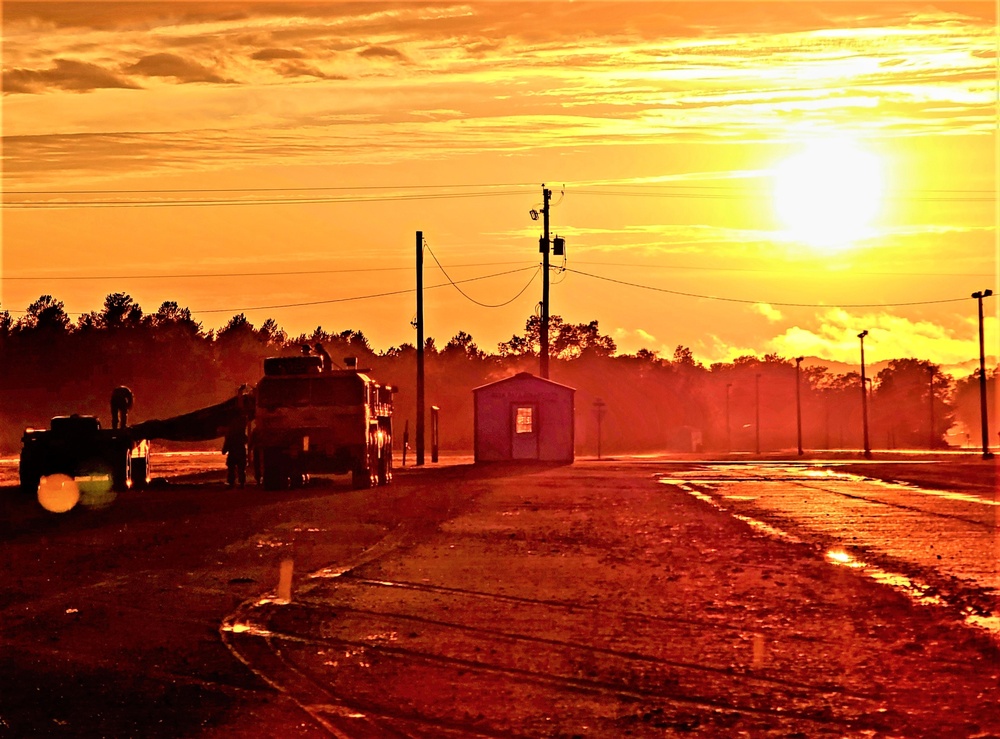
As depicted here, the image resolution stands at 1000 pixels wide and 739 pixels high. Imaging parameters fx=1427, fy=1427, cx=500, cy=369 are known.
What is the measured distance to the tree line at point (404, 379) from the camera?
123 m

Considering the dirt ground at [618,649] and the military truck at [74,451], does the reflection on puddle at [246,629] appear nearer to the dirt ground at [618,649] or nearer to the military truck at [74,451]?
the dirt ground at [618,649]

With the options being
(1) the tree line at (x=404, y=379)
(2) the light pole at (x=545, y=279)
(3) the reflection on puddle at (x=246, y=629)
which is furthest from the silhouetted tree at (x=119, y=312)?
(3) the reflection on puddle at (x=246, y=629)

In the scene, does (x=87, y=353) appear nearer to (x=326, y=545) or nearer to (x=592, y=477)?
(x=592, y=477)

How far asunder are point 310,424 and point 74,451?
583 cm

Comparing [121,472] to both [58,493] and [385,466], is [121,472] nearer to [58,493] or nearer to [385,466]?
[58,493]

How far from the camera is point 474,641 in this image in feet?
37.4

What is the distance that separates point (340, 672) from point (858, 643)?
416cm

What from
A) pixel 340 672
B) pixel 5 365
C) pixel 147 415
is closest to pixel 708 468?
pixel 340 672

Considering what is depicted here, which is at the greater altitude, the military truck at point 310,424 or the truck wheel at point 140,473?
the military truck at point 310,424

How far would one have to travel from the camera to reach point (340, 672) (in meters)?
10.1

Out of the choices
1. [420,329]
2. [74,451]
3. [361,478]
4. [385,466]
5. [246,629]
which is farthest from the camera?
[420,329]

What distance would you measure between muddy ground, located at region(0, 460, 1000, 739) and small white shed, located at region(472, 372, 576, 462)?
124 ft

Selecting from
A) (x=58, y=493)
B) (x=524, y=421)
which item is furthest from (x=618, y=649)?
(x=524, y=421)

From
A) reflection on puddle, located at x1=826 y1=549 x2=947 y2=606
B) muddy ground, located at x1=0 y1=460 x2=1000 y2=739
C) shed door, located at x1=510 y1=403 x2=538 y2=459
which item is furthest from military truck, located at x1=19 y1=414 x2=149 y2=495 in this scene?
shed door, located at x1=510 y1=403 x2=538 y2=459
